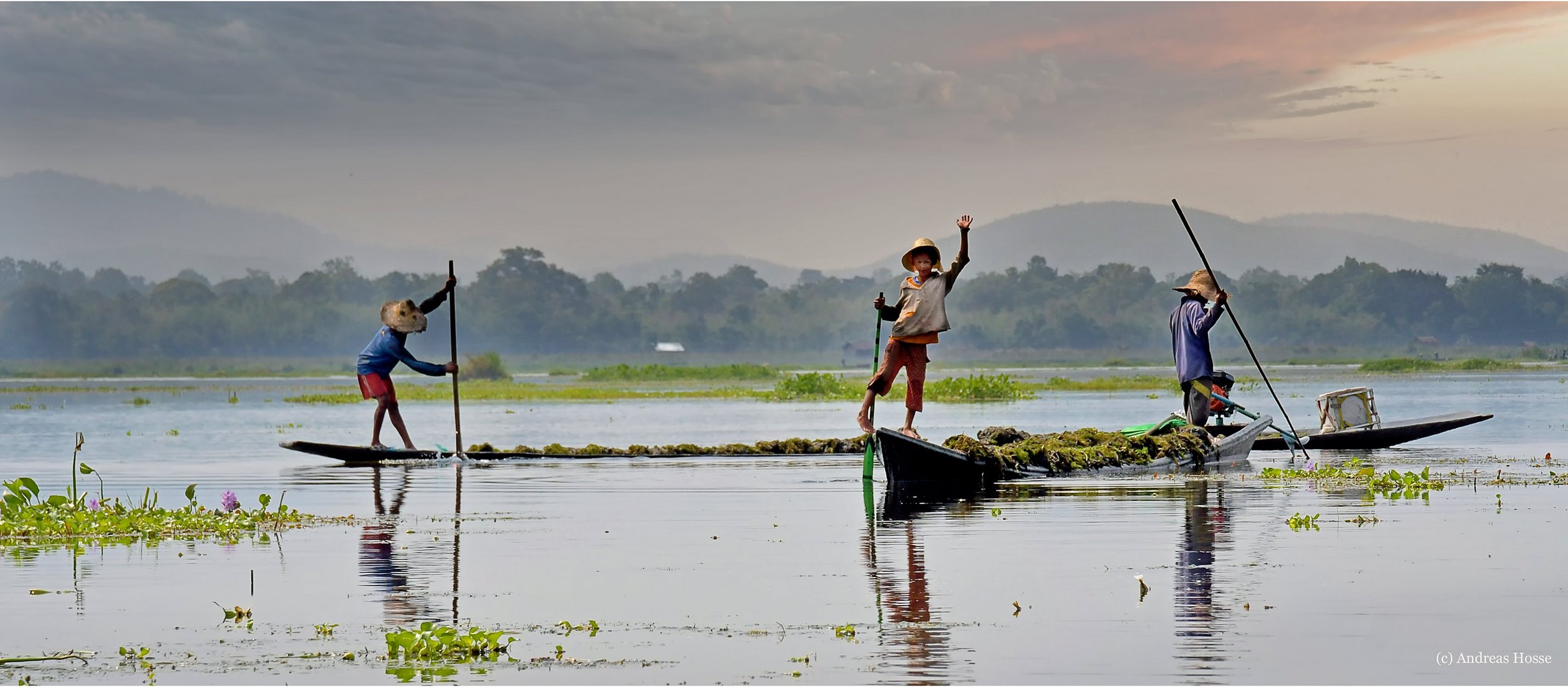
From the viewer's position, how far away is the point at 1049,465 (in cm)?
1923

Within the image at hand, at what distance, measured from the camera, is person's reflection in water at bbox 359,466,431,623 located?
10.6 meters

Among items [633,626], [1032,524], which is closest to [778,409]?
[1032,524]

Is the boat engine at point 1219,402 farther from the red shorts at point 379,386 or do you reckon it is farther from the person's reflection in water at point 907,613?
the red shorts at point 379,386

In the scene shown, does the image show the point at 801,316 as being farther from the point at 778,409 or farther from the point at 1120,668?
the point at 1120,668

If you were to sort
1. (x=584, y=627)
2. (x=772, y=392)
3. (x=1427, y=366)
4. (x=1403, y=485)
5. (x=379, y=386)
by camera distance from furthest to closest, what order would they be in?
(x=1427, y=366), (x=772, y=392), (x=379, y=386), (x=1403, y=485), (x=584, y=627)

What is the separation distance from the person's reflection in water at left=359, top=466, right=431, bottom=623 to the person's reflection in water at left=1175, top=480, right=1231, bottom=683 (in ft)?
13.0

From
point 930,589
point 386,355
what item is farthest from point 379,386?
point 930,589

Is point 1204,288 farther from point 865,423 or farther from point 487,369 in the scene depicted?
point 487,369

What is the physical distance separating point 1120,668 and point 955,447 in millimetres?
9256

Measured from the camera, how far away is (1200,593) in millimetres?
10828

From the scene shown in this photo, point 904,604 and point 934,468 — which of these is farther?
point 934,468

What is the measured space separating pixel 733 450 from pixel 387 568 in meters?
12.3

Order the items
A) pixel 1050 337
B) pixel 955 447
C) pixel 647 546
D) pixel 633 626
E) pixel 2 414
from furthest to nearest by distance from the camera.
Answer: pixel 1050 337 → pixel 2 414 → pixel 955 447 → pixel 647 546 → pixel 633 626

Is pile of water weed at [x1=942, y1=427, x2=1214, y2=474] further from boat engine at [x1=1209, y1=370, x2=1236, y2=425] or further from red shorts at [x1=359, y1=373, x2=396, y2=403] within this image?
red shorts at [x1=359, y1=373, x2=396, y2=403]
